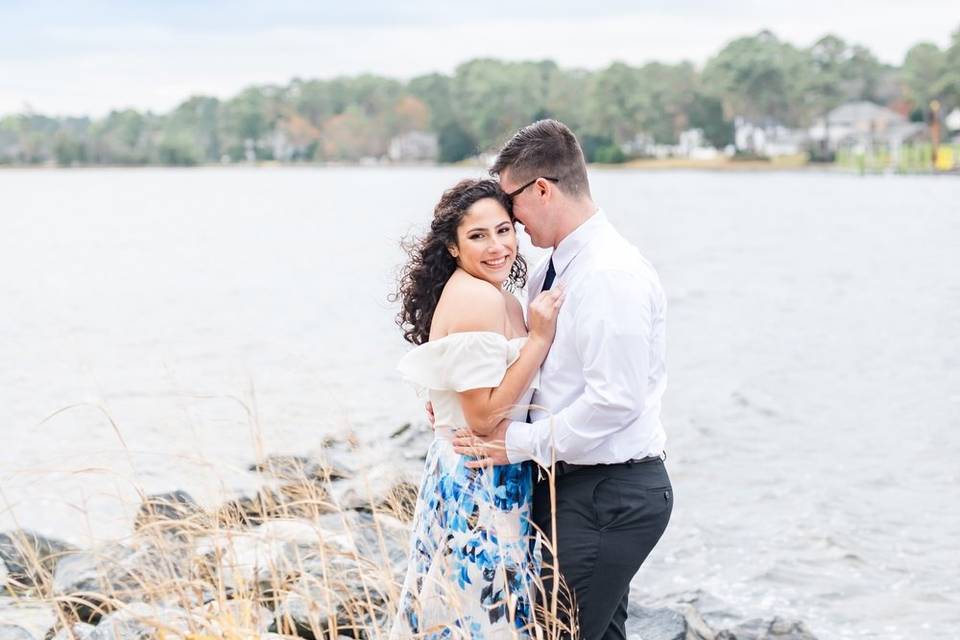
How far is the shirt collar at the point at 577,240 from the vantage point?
14.6 feet

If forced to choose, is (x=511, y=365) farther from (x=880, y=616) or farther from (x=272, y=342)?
(x=272, y=342)

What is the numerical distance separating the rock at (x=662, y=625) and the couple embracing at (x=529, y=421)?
2284 millimetres

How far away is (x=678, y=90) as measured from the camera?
547 ft

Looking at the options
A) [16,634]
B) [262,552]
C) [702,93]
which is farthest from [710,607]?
[702,93]

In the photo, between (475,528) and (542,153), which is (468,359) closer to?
(475,528)

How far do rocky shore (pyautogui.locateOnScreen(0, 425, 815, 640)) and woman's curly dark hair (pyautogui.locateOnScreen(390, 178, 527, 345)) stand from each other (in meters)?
0.78

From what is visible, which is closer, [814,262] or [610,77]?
[814,262]

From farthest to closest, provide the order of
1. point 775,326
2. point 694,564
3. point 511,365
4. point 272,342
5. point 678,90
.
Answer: point 678,90 < point 775,326 < point 272,342 < point 694,564 < point 511,365

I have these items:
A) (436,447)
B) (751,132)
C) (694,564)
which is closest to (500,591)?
(436,447)

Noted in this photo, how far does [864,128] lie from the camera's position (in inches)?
5453

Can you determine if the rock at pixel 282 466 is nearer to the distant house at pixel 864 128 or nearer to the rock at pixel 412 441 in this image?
the rock at pixel 412 441

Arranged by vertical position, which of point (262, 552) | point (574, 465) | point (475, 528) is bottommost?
point (262, 552)

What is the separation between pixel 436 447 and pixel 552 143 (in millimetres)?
1217

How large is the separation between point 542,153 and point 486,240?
379mm
